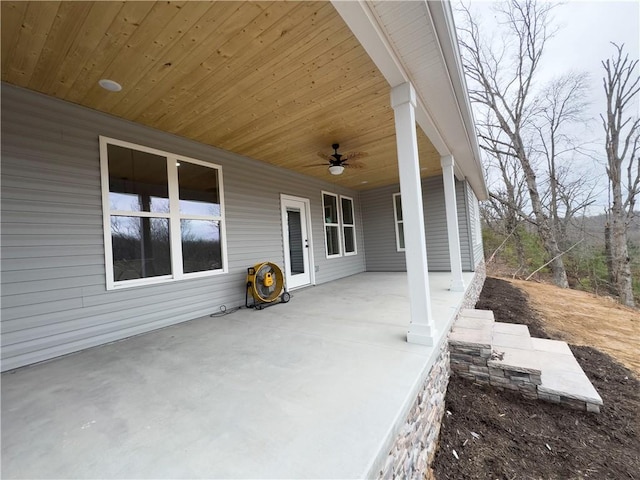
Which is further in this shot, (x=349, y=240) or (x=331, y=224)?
(x=349, y=240)

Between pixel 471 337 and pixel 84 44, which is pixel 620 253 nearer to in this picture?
pixel 471 337

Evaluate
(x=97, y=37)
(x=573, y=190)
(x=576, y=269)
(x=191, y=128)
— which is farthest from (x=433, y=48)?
(x=573, y=190)

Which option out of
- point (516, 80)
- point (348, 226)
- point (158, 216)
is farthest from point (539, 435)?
point (516, 80)

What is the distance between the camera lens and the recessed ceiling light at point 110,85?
255 cm

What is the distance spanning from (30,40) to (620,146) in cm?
1710

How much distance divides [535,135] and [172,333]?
53.9 feet

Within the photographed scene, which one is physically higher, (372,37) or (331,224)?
(372,37)

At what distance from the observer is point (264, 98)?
Answer: 301 centimetres

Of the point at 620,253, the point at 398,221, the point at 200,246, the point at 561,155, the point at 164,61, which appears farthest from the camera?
the point at 561,155

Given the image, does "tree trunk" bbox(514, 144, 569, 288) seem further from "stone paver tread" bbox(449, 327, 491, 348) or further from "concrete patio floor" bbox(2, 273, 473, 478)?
"concrete patio floor" bbox(2, 273, 473, 478)

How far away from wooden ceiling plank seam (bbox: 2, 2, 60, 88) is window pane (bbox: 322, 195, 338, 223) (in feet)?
17.4

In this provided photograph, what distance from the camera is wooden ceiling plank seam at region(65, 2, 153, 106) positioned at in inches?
72.7

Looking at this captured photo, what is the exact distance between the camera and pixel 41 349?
258 centimetres

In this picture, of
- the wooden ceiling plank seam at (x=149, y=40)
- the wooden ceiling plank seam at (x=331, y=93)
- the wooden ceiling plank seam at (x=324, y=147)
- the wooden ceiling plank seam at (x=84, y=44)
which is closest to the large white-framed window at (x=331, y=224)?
the wooden ceiling plank seam at (x=324, y=147)
